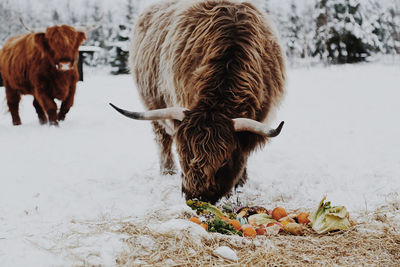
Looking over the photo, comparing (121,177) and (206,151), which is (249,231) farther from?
(121,177)

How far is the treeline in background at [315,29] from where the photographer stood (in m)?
25.9

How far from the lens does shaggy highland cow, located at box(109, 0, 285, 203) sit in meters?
3.42

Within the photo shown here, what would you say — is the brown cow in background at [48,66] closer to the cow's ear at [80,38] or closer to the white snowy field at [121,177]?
the cow's ear at [80,38]

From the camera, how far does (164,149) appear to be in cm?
554

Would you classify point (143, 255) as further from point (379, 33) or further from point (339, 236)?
point (379, 33)

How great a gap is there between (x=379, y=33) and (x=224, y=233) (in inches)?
1103

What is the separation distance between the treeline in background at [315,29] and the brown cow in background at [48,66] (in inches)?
266

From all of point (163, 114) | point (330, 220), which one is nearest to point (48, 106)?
point (163, 114)

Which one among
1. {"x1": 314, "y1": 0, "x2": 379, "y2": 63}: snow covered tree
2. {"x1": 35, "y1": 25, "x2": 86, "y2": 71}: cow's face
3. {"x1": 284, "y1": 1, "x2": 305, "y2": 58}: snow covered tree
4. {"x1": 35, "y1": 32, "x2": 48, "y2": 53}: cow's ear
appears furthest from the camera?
{"x1": 284, "y1": 1, "x2": 305, "y2": 58}: snow covered tree

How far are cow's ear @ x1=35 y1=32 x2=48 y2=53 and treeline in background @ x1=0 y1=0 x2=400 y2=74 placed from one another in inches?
283

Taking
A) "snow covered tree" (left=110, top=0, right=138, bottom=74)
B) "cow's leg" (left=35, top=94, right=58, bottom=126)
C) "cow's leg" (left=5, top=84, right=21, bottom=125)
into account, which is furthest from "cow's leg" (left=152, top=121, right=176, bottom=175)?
"snow covered tree" (left=110, top=0, right=138, bottom=74)

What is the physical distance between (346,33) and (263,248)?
85.7 feet

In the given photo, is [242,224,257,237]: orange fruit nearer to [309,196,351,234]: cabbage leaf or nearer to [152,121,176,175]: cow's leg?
[309,196,351,234]: cabbage leaf

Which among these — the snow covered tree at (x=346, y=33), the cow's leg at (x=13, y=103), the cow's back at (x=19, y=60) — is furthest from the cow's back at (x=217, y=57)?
the snow covered tree at (x=346, y=33)
